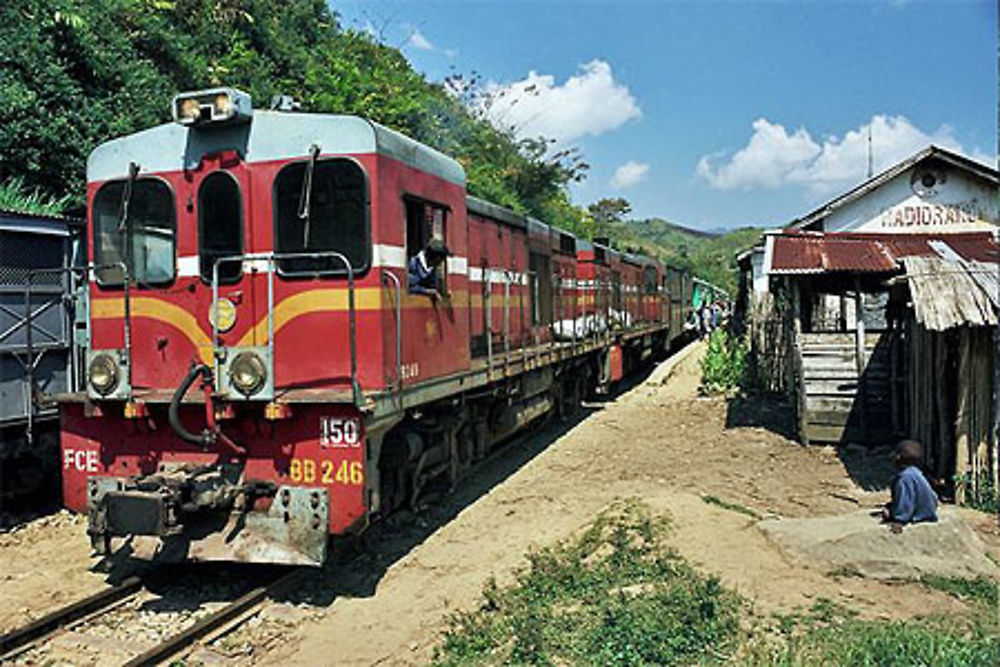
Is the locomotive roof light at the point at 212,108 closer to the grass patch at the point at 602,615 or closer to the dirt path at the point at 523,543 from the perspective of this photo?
the dirt path at the point at 523,543

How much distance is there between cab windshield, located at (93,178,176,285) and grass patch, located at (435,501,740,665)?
3817 millimetres

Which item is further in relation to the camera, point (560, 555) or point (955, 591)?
point (560, 555)

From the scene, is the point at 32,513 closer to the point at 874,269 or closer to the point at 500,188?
the point at 874,269

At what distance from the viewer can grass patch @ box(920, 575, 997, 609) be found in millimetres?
5712

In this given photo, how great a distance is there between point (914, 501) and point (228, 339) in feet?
19.6

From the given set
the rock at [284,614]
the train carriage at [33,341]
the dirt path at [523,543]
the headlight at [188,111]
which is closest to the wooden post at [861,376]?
the dirt path at [523,543]

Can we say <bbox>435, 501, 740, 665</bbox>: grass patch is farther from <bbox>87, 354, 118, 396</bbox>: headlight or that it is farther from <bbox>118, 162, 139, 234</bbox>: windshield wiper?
<bbox>118, 162, 139, 234</bbox>: windshield wiper

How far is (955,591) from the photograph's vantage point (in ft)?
19.3

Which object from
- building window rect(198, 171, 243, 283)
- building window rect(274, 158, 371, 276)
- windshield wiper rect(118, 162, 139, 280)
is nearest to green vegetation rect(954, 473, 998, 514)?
building window rect(274, 158, 371, 276)

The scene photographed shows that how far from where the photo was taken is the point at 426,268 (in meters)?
7.04

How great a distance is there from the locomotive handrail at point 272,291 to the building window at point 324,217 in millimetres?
70

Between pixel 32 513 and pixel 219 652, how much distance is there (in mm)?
4612

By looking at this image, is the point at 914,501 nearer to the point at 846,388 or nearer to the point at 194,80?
the point at 846,388

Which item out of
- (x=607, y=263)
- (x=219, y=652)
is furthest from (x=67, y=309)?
(x=607, y=263)
